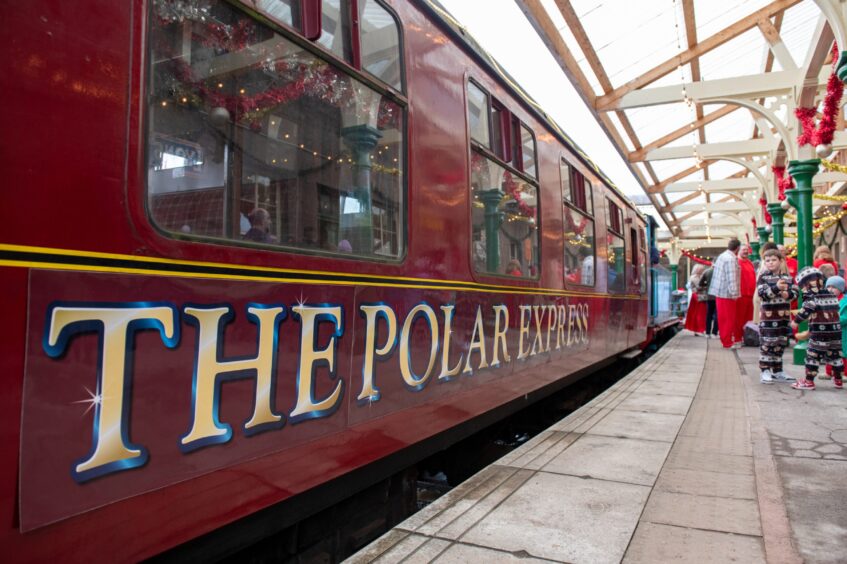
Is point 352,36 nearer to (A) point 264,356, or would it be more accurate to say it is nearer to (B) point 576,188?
(A) point 264,356

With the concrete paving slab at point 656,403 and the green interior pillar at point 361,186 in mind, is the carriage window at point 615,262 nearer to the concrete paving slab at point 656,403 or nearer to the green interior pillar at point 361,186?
the concrete paving slab at point 656,403

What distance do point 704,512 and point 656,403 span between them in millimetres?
2878

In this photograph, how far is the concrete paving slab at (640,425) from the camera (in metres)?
4.13

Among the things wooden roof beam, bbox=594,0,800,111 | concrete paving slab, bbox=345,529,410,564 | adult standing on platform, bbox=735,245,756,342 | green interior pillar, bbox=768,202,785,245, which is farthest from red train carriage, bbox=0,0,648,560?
green interior pillar, bbox=768,202,785,245

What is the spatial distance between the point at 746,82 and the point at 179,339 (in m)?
14.1

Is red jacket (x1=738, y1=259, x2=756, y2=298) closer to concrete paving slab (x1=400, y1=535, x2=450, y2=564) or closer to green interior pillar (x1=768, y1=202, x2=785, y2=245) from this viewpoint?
green interior pillar (x1=768, y1=202, x2=785, y2=245)

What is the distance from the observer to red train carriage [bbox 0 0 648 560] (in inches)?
50.9

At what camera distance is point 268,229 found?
195 cm

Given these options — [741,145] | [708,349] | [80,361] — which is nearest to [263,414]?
[80,361]

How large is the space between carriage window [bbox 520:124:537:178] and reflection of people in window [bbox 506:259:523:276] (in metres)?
0.74

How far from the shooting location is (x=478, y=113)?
358 centimetres

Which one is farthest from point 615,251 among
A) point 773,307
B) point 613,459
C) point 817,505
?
point 817,505

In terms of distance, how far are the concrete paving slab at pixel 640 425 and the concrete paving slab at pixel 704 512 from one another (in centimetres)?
118

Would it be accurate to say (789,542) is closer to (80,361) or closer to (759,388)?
(80,361)
